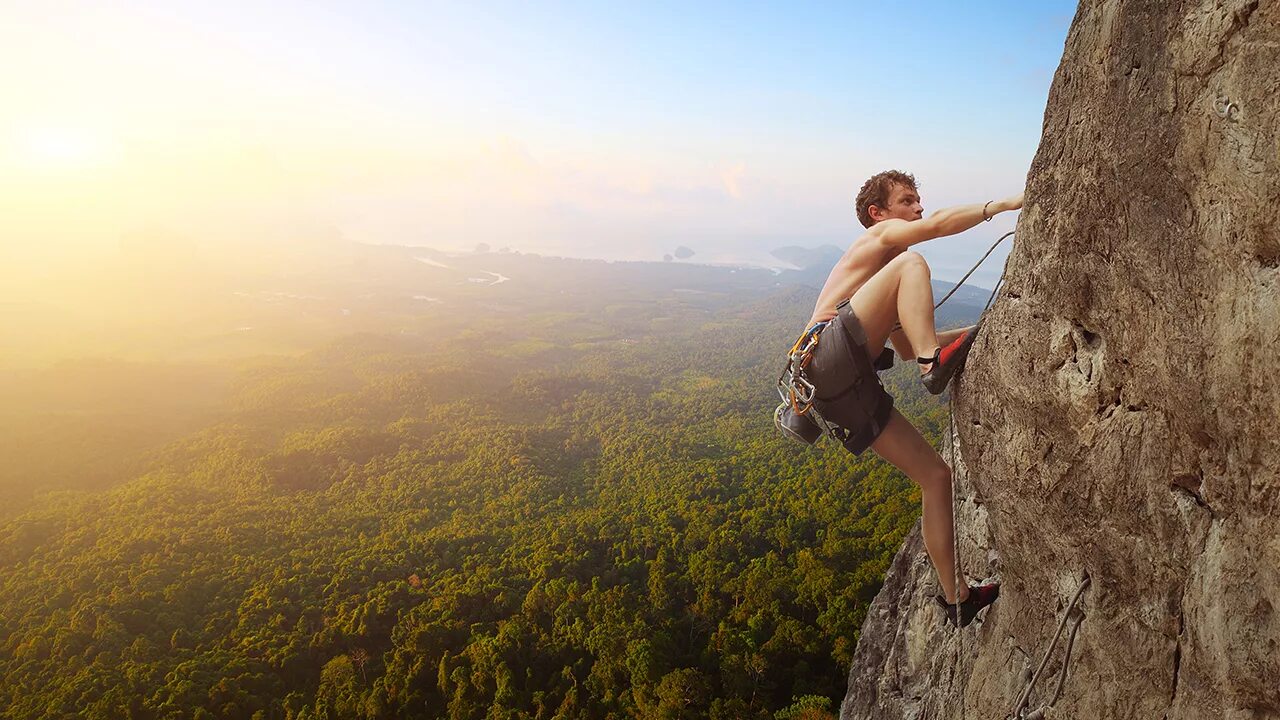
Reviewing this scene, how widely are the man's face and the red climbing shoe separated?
3.20 feet

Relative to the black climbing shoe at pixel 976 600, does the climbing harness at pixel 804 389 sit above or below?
above

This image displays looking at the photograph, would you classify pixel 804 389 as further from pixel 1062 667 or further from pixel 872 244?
pixel 1062 667

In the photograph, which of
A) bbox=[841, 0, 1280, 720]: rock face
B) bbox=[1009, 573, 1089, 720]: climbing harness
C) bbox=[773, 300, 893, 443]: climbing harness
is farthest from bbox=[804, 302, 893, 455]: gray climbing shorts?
bbox=[1009, 573, 1089, 720]: climbing harness

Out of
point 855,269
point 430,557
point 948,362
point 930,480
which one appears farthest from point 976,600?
point 430,557

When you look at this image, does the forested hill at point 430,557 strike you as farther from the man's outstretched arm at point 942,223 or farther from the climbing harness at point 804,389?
the man's outstretched arm at point 942,223

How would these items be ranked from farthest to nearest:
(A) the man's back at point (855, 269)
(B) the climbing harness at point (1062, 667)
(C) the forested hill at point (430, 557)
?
1. (C) the forested hill at point (430, 557)
2. (A) the man's back at point (855, 269)
3. (B) the climbing harness at point (1062, 667)

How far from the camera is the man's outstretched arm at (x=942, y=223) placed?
13.2 ft

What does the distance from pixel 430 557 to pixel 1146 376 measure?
4090 cm

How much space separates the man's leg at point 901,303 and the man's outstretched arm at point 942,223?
145mm

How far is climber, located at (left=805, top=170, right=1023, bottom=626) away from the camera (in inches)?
163

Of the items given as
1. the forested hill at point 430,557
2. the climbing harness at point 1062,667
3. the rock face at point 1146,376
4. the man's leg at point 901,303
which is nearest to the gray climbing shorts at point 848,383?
the man's leg at point 901,303

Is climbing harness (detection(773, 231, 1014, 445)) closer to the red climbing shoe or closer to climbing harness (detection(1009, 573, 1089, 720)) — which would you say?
the red climbing shoe

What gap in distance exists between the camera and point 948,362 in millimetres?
4438

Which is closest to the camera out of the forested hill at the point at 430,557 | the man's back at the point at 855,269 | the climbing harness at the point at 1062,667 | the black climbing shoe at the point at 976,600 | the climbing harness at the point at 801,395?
the climbing harness at the point at 1062,667
